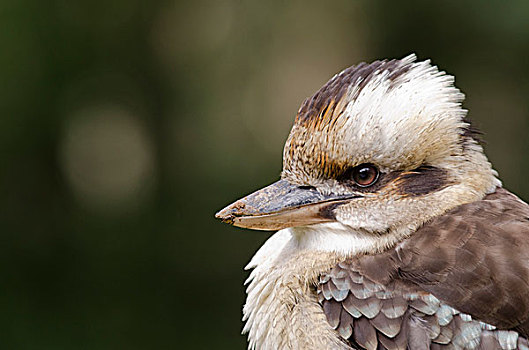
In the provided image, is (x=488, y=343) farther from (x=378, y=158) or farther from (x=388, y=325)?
(x=378, y=158)

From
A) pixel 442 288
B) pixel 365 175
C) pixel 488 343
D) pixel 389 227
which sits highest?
pixel 365 175

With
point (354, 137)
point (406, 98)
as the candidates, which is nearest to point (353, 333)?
point (354, 137)

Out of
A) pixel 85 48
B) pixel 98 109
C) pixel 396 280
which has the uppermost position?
pixel 85 48

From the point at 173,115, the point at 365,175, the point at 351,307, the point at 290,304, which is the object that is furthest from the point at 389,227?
the point at 173,115

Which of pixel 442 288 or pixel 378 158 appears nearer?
pixel 442 288

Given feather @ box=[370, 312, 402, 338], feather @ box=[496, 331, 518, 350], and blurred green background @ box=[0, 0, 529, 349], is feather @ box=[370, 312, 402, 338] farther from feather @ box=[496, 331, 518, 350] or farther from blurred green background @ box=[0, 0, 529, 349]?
blurred green background @ box=[0, 0, 529, 349]

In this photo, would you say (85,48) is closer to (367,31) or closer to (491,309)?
(367,31)

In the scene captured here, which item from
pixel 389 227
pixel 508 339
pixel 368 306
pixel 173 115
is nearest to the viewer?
pixel 508 339

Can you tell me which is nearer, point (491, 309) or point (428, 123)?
point (491, 309)
